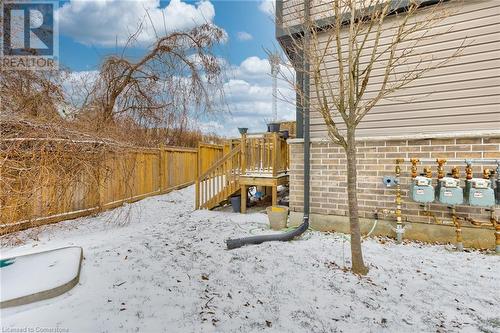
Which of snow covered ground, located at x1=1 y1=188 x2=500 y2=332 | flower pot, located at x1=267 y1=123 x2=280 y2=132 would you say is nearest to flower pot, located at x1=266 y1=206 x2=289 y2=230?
snow covered ground, located at x1=1 y1=188 x2=500 y2=332

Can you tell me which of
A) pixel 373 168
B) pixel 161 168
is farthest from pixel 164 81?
pixel 373 168

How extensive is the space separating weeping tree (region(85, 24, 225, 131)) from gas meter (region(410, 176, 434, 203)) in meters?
4.52

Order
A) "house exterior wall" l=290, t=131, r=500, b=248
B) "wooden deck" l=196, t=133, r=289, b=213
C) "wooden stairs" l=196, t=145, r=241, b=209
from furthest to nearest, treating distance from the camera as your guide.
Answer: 1. "wooden stairs" l=196, t=145, r=241, b=209
2. "wooden deck" l=196, t=133, r=289, b=213
3. "house exterior wall" l=290, t=131, r=500, b=248

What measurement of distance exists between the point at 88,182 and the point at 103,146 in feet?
2.74

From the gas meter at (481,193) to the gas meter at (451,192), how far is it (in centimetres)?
11

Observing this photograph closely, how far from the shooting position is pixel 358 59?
8.68 ft

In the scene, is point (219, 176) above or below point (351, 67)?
below

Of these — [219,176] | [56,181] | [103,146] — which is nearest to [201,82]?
[219,176]

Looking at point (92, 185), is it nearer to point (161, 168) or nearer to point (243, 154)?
point (243, 154)

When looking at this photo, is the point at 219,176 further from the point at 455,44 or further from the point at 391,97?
the point at 455,44

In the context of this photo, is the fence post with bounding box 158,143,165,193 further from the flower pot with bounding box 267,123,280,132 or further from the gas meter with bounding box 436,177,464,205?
the gas meter with bounding box 436,177,464,205

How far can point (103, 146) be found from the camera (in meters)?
3.73

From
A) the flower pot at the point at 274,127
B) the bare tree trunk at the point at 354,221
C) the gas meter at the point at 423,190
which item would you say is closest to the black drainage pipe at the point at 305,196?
the bare tree trunk at the point at 354,221

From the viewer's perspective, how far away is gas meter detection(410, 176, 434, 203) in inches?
134
